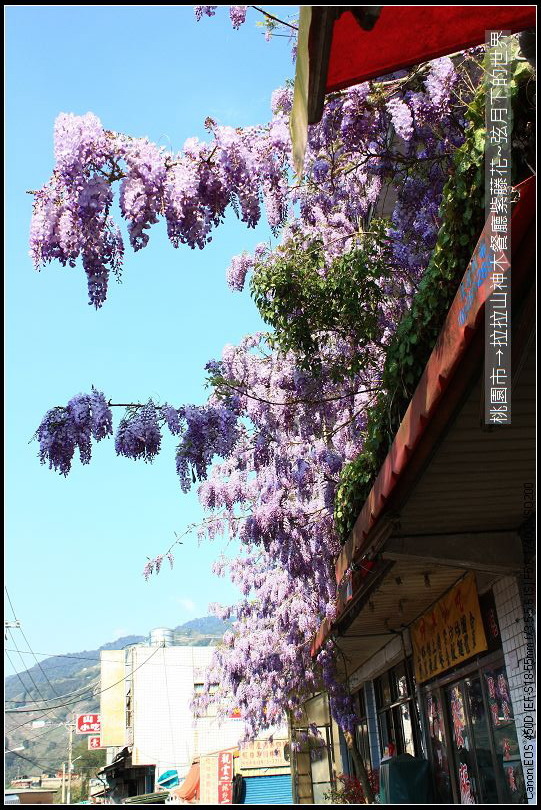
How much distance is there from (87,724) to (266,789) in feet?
108

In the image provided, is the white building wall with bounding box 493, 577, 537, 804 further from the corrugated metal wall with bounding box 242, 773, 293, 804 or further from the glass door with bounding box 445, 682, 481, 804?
the corrugated metal wall with bounding box 242, 773, 293, 804

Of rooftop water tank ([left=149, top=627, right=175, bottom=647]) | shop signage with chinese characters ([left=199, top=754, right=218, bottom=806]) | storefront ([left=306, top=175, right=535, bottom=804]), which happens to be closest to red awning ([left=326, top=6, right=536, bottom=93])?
storefront ([left=306, top=175, right=535, bottom=804])

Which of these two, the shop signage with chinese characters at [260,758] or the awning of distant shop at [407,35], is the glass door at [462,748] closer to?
the awning of distant shop at [407,35]

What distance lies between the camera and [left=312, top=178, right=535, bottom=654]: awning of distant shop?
10.7 feet

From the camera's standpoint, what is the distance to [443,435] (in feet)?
15.1

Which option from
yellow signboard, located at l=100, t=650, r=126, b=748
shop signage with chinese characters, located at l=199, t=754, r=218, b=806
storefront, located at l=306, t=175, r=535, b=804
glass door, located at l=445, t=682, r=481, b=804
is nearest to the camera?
storefront, located at l=306, t=175, r=535, b=804

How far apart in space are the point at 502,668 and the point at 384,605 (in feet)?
8.09

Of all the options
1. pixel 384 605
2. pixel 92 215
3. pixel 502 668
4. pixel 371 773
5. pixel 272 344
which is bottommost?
pixel 371 773

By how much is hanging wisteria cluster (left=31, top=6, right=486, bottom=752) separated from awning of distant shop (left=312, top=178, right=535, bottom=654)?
1053 millimetres

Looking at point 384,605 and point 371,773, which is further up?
point 384,605

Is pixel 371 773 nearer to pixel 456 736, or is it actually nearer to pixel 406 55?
pixel 456 736

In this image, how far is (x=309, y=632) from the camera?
16.6m

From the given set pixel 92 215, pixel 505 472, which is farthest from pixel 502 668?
pixel 92 215

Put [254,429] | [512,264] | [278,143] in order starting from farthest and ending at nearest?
[254,429]
[278,143]
[512,264]
